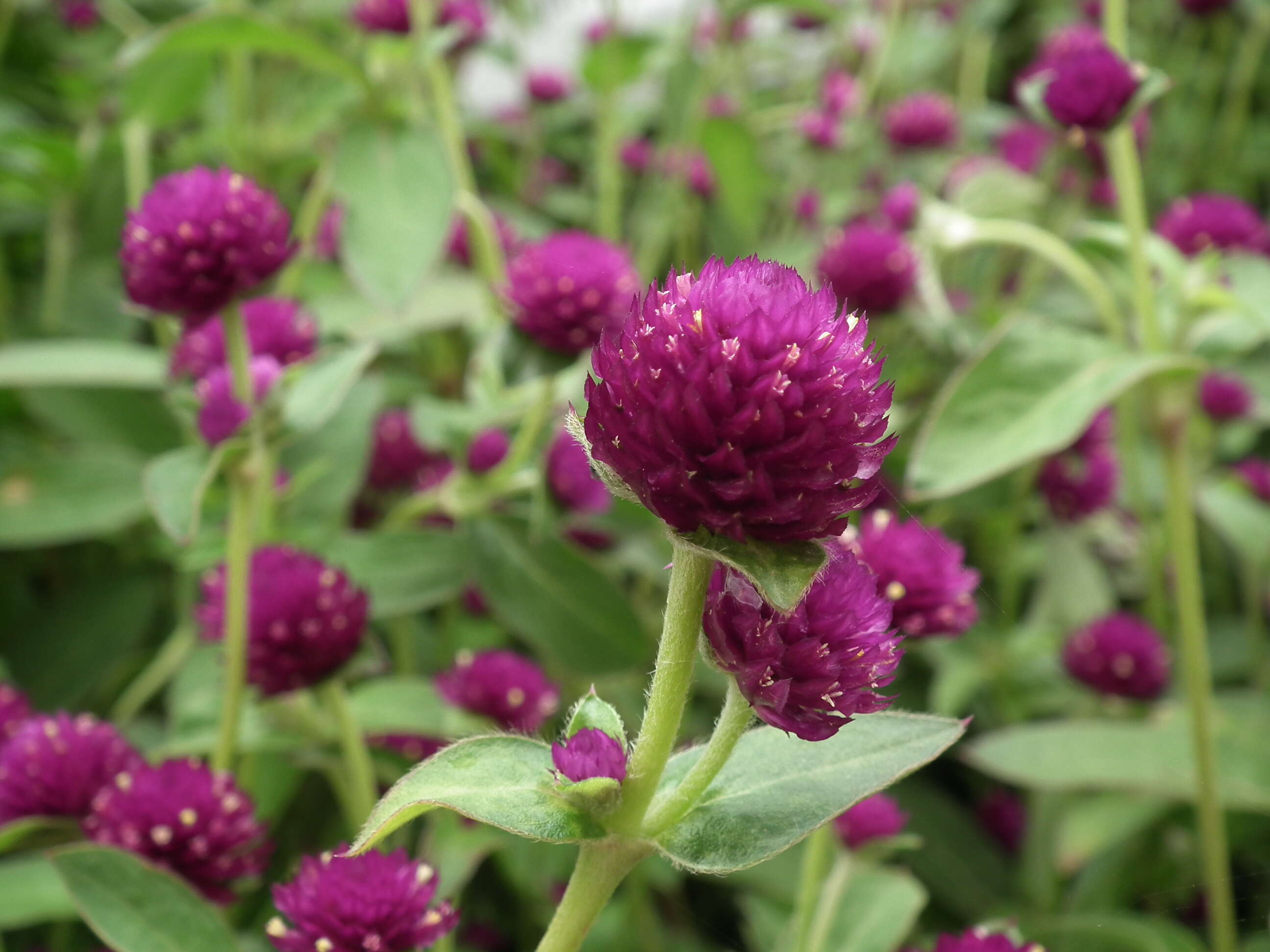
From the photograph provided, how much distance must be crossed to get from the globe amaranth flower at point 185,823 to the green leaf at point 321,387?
0.82ft

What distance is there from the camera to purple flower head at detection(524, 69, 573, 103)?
6.48ft

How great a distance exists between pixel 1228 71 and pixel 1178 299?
174cm

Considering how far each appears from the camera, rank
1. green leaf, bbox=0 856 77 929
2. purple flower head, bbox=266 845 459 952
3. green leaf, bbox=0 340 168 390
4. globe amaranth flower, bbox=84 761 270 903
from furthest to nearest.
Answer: green leaf, bbox=0 340 168 390
green leaf, bbox=0 856 77 929
globe amaranth flower, bbox=84 761 270 903
purple flower head, bbox=266 845 459 952

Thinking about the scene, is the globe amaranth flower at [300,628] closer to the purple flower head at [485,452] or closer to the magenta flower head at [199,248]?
the magenta flower head at [199,248]

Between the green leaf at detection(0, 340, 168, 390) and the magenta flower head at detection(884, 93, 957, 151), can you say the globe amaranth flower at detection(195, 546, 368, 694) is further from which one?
the magenta flower head at detection(884, 93, 957, 151)

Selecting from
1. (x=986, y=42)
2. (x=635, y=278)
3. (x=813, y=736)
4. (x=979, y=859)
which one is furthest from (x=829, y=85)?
(x=813, y=736)

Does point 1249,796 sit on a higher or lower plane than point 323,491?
lower

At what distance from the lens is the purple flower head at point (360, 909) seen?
1.86 ft

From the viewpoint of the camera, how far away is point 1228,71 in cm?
242

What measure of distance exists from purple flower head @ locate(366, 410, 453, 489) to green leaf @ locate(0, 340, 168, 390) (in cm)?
26

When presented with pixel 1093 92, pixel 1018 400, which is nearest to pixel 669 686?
pixel 1018 400

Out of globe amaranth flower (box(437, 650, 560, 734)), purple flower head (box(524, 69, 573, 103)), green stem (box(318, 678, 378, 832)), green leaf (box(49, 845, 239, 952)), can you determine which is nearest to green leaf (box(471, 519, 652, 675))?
globe amaranth flower (box(437, 650, 560, 734))

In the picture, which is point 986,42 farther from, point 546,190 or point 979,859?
point 979,859

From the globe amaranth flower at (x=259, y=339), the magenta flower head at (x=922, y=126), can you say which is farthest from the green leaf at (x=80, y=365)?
the magenta flower head at (x=922, y=126)
